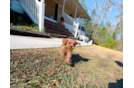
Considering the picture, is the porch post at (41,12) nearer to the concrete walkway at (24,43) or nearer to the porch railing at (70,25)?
the concrete walkway at (24,43)

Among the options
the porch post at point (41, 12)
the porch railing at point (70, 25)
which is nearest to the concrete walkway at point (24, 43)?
the porch post at point (41, 12)

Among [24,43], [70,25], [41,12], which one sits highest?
[70,25]

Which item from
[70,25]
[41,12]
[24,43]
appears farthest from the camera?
[70,25]

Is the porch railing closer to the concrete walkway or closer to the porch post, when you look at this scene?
the porch post

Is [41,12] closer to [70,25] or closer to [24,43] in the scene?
[24,43]

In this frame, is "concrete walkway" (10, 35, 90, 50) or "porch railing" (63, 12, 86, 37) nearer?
"concrete walkway" (10, 35, 90, 50)

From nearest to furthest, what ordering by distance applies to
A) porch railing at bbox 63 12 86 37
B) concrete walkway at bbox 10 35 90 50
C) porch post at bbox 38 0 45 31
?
concrete walkway at bbox 10 35 90 50 < porch post at bbox 38 0 45 31 < porch railing at bbox 63 12 86 37

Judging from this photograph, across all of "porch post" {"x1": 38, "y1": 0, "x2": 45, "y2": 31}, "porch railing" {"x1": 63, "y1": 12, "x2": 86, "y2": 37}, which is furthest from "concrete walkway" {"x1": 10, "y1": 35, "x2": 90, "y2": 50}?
"porch railing" {"x1": 63, "y1": 12, "x2": 86, "y2": 37}

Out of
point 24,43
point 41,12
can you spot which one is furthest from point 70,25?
point 24,43

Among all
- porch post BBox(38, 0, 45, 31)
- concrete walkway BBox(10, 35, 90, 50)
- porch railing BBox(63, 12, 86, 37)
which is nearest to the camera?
concrete walkway BBox(10, 35, 90, 50)

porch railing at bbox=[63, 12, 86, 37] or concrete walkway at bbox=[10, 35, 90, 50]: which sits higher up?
porch railing at bbox=[63, 12, 86, 37]

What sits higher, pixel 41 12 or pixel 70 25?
pixel 70 25

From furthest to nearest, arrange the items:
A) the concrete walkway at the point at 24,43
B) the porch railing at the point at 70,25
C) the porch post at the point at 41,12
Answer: the porch railing at the point at 70,25, the porch post at the point at 41,12, the concrete walkway at the point at 24,43
